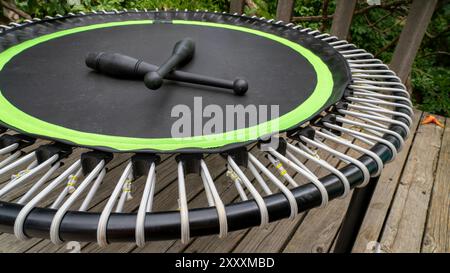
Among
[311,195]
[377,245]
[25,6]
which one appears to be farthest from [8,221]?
[25,6]

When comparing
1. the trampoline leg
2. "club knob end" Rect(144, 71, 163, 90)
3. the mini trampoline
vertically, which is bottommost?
the trampoline leg

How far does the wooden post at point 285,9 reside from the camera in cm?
183

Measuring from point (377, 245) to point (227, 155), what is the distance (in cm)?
79

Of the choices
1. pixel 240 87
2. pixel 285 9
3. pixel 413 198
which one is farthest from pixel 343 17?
pixel 240 87

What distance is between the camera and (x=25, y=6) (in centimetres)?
198

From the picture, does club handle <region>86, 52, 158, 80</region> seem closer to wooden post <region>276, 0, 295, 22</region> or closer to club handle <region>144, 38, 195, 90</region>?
club handle <region>144, 38, 195, 90</region>

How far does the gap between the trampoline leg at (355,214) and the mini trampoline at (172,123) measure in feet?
0.50

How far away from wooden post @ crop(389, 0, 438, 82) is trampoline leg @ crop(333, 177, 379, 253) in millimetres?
1140

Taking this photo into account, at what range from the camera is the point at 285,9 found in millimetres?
1840

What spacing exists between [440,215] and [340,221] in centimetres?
39

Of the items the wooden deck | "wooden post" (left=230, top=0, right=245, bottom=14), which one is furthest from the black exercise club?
"wooden post" (left=230, top=0, right=245, bottom=14)

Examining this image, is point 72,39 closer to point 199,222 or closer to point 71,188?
point 71,188

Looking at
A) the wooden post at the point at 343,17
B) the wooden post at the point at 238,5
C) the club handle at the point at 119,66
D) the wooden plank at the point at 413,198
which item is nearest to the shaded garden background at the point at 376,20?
the wooden post at the point at 238,5

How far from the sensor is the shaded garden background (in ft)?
6.81
